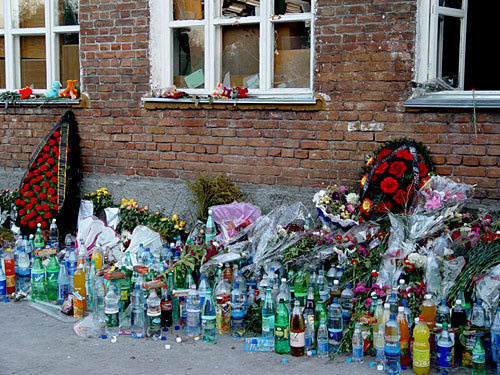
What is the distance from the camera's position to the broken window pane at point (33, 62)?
900cm

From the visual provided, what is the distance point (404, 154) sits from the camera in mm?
6215

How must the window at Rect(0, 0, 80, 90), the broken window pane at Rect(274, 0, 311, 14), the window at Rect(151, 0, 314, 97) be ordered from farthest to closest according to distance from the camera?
the window at Rect(0, 0, 80, 90) < the window at Rect(151, 0, 314, 97) < the broken window pane at Rect(274, 0, 311, 14)

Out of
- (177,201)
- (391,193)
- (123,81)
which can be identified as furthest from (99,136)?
(391,193)

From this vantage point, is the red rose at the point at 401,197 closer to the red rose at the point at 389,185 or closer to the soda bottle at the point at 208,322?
the red rose at the point at 389,185

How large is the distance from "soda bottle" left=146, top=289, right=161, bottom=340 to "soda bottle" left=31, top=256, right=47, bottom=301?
1.61m

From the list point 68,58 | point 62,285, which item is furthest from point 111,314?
point 68,58

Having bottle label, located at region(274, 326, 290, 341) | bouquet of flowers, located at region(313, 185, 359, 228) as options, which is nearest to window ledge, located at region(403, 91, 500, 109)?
bouquet of flowers, located at region(313, 185, 359, 228)

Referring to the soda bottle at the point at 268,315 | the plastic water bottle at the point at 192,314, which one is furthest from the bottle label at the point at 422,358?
the plastic water bottle at the point at 192,314

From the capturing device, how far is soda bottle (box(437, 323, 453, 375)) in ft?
14.8

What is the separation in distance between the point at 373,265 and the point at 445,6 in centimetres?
280

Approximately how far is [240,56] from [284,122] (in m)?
1.05

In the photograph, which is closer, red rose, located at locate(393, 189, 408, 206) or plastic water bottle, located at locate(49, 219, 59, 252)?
red rose, located at locate(393, 189, 408, 206)

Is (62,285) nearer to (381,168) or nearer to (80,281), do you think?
(80,281)

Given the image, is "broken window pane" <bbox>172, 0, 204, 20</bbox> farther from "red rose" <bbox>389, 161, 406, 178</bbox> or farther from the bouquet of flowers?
"red rose" <bbox>389, 161, 406, 178</bbox>
